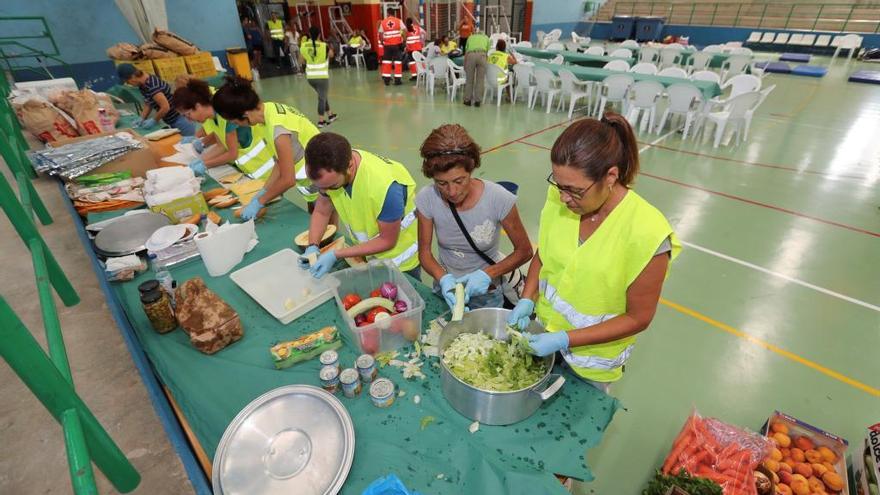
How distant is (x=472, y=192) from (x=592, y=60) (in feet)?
31.5

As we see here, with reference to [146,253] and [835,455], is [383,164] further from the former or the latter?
[835,455]

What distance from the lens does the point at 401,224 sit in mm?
2432

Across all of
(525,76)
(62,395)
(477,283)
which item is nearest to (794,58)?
(525,76)

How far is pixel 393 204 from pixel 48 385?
156 centimetres

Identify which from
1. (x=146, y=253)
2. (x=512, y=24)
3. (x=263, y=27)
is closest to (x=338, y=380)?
(x=146, y=253)

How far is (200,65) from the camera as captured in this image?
8336mm

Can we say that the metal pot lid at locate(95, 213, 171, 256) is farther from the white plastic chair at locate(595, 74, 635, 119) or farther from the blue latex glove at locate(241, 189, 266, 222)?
the white plastic chair at locate(595, 74, 635, 119)

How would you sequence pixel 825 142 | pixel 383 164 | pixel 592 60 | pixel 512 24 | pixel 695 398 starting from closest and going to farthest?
pixel 383 164, pixel 695 398, pixel 825 142, pixel 592 60, pixel 512 24

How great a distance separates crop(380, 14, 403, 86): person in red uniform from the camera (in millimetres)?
11469

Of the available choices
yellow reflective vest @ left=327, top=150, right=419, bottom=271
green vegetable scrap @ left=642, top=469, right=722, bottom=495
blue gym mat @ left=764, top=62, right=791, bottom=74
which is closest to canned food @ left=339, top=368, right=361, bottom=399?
yellow reflective vest @ left=327, top=150, right=419, bottom=271

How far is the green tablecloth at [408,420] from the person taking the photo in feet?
4.29

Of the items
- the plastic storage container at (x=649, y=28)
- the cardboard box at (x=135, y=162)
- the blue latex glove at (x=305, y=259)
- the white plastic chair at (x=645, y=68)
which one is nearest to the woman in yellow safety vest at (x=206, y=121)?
the cardboard box at (x=135, y=162)

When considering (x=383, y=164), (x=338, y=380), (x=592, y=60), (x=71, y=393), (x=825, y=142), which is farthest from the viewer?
(x=592, y=60)

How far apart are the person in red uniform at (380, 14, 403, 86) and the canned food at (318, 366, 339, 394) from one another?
12167 millimetres
